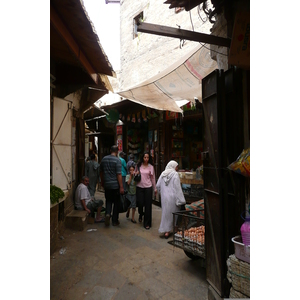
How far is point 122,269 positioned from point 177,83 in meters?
4.32

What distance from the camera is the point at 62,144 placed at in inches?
231

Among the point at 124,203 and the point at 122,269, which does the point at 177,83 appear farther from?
the point at 122,269

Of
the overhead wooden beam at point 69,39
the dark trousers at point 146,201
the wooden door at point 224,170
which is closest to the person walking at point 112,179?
the dark trousers at point 146,201

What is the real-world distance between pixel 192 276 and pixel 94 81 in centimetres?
486

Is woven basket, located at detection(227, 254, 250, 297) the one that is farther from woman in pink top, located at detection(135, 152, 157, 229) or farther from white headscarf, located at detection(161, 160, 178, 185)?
woman in pink top, located at detection(135, 152, 157, 229)

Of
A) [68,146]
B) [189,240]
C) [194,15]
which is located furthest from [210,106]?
[194,15]

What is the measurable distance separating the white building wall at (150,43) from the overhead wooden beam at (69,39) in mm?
4725

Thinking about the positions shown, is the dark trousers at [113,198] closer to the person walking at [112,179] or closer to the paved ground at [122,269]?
the person walking at [112,179]

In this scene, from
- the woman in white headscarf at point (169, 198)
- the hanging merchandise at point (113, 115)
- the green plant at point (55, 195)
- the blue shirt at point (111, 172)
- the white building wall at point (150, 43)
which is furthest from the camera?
the hanging merchandise at point (113, 115)

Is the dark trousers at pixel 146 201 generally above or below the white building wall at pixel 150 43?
below

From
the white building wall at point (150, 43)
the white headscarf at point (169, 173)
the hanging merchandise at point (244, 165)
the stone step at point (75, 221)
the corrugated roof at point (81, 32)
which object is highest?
the white building wall at point (150, 43)

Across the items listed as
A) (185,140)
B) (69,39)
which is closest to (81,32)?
(69,39)

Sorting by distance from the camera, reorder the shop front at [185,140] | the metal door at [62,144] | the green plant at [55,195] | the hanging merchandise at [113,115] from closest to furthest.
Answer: the green plant at [55,195] < the metal door at [62,144] < the shop front at [185,140] < the hanging merchandise at [113,115]

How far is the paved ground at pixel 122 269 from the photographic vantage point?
10.2 feet
